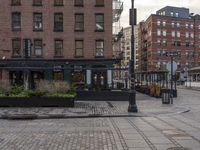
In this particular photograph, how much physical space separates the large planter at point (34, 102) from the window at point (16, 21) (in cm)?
2227

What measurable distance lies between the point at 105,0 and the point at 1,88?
22796 mm

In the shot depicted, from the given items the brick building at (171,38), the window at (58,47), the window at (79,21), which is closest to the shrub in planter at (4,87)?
the window at (58,47)

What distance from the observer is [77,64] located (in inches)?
1849

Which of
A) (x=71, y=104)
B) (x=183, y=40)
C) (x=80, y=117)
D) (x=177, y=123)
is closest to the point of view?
(x=177, y=123)

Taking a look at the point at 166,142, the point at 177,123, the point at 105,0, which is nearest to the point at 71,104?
the point at 177,123

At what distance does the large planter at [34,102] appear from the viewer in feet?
85.7

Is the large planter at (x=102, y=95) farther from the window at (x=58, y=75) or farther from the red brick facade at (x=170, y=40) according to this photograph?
the red brick facade at (x=170, y=40)

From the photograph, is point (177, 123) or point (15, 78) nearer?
point (177, 123)

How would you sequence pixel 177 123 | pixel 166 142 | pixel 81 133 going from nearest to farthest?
pixel 166 142, pixel 81 133, pixel 177 123

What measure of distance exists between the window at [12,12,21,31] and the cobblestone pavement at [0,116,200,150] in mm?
30512

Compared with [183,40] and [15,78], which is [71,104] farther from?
[183,40]

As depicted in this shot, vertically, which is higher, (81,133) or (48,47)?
(48,47)

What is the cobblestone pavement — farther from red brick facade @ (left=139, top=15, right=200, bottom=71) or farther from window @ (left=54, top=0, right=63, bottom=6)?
red brick facade @ (left=139, top=15, right=200, bottom=71)

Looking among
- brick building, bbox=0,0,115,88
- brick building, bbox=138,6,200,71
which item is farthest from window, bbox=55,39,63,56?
brick building, bbox=138,6,200,71
